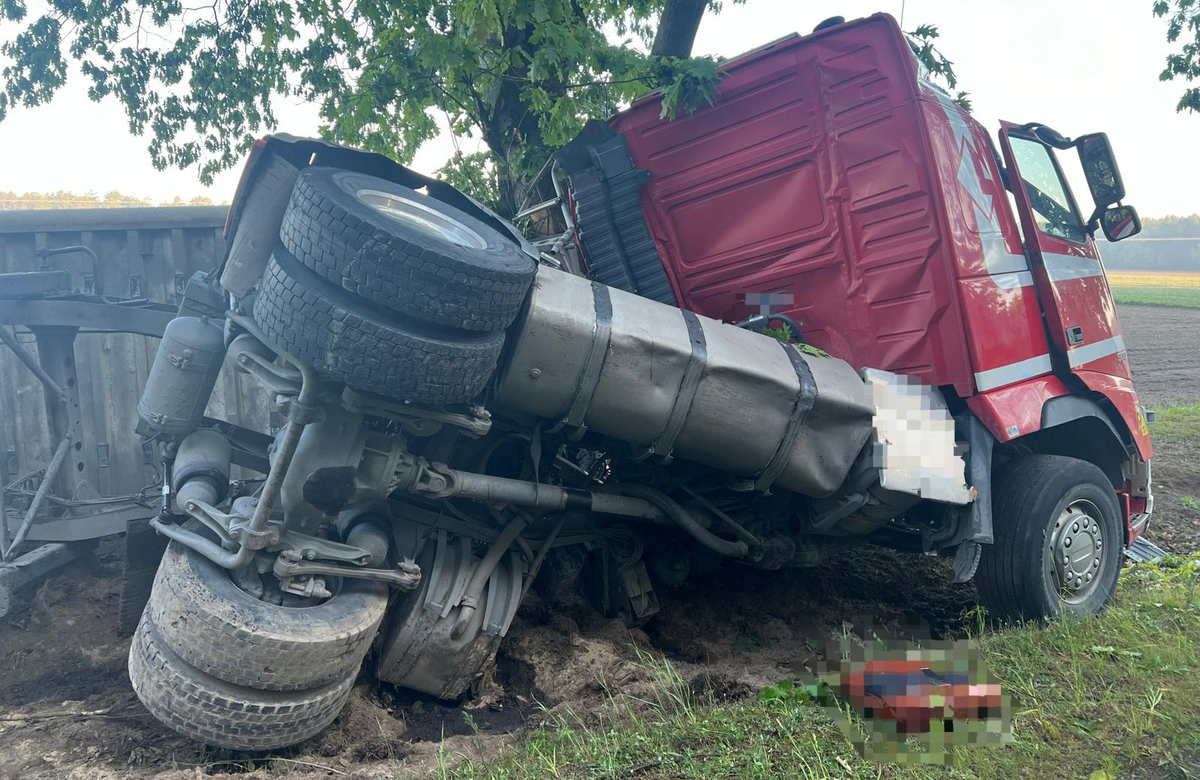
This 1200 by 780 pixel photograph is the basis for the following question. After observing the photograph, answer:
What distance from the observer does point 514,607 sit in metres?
3.52

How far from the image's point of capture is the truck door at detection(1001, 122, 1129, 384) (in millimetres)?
4340

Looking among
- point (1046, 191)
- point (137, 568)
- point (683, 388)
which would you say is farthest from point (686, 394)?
point (1046, 191)

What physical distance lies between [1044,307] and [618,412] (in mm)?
2499

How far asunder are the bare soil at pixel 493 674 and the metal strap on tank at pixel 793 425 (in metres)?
0.85

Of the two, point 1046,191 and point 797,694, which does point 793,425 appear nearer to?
point 797,694

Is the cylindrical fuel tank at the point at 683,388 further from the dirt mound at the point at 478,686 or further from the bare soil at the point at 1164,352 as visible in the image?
the bare soil at the point at 1164,352

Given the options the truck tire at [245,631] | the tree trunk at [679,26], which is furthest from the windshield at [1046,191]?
the truck tire at [245,631]

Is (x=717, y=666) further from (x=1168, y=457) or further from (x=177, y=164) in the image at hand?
(x=177, y=164)

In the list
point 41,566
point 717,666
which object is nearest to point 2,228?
point 41,566

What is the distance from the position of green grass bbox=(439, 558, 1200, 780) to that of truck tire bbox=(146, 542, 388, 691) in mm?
534

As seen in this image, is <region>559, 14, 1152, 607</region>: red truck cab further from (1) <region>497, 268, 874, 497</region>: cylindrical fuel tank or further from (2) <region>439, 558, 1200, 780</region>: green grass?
(2) <region>439, 558, 1200, 780</region>: green grass

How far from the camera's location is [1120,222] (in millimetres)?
4828

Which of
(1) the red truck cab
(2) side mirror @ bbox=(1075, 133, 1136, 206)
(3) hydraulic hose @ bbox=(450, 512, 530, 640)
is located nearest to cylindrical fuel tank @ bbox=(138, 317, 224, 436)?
(3) hydraulic hose @ bbox=(450, 512, 530, 640)

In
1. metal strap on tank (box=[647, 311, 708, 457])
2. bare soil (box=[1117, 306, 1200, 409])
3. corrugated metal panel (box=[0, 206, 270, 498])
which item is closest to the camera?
metal strap on tank (box=[647, 311, 708, 457])
